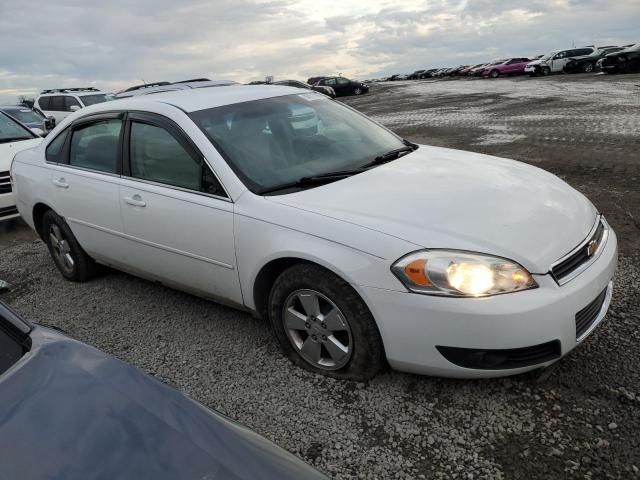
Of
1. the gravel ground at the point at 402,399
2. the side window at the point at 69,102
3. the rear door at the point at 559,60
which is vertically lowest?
the gravel ground at the point at 402,399

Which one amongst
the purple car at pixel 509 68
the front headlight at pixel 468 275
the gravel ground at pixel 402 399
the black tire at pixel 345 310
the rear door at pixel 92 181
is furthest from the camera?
the purple car at pixel 509 68

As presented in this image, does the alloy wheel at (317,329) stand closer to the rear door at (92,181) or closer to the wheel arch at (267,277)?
the wheel arch at (267,277)

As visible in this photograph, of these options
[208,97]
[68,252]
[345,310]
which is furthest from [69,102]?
[345,310]

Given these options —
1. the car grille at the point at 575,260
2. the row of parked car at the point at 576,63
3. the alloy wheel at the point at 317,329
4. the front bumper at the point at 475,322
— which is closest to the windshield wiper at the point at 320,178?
the alloy wheel at the point at 317,329

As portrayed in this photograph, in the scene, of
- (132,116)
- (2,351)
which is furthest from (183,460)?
(132,116)

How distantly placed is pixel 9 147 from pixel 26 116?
23.0 feet

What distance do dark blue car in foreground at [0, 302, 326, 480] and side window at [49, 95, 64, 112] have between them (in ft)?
57.7

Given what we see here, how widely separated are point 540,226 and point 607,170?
16.8 ft

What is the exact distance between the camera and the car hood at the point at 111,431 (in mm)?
1374

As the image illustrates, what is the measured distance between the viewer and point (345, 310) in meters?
2.80

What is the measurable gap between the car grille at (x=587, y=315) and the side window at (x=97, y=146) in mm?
3154

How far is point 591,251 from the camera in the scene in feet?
9.54

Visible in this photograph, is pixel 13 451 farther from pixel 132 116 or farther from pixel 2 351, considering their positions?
pixel 132 116

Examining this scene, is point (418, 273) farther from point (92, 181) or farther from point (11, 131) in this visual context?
point (11, 131)
